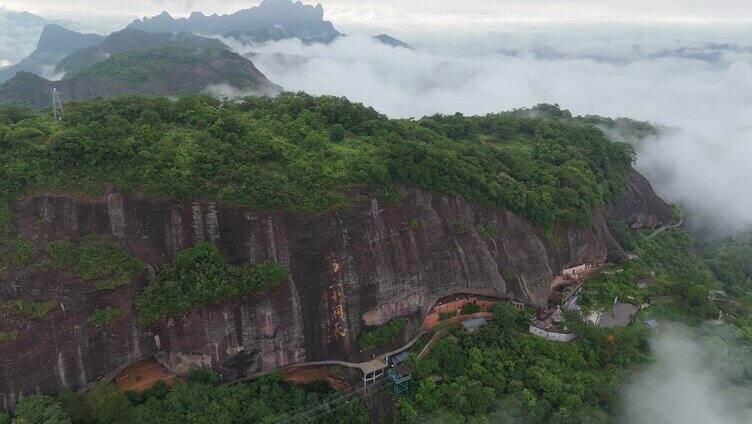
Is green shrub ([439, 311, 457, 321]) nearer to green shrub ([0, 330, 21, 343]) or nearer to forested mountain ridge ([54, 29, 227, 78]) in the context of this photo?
green shrub ([0, 330, 21, 343])

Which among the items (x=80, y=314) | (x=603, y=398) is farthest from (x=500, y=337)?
(x=80, y=314)

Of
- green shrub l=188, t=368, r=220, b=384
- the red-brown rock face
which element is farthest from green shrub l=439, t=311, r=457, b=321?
green shrub l=188, t=368, r=220, b=384

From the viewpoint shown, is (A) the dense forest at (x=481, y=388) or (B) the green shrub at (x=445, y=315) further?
(B) the green shrub at (x=445, y=315)

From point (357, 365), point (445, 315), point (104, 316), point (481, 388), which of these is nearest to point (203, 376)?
point (104, 316)

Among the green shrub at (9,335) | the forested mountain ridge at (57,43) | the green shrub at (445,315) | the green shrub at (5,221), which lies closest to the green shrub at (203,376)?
the green shrub at (9,335)

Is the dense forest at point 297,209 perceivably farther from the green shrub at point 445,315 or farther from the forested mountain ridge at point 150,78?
the forested mountain ridge at point 150,78
